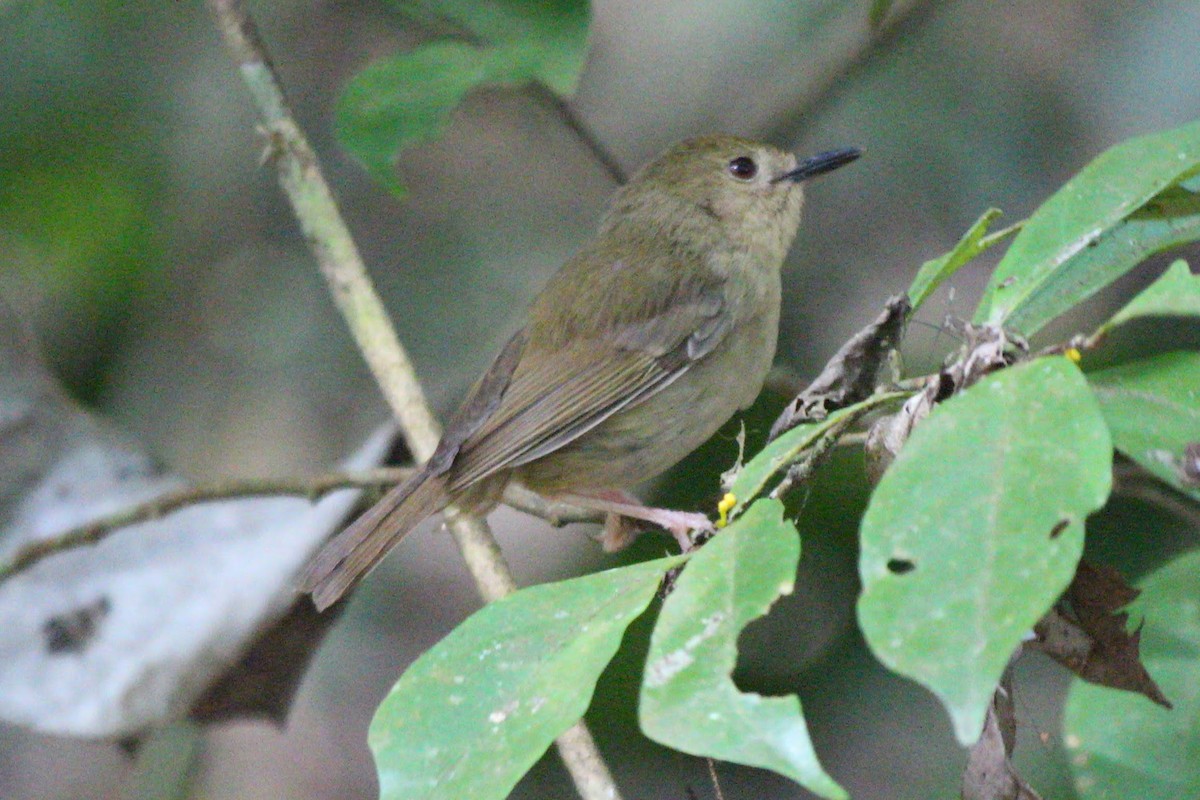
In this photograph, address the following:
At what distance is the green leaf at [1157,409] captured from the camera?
4.78ft

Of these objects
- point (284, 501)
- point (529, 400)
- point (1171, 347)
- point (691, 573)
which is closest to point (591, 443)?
point (529, 400)

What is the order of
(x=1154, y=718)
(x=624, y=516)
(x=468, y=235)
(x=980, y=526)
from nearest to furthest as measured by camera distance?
(x=980, y=526), (x=1154, y=718), (x=624, y=516), (x=468, y=235)

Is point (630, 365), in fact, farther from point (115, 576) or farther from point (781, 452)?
point (781, 452)

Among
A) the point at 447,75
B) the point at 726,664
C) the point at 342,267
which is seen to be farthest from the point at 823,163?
the point at 726,664

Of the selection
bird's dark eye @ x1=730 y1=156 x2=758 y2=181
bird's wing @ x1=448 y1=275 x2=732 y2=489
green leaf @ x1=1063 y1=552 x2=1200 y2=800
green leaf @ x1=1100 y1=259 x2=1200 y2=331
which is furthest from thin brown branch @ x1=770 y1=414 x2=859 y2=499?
→ bird's dark eye @ x1=730 y1=156 x2=758 y2=181

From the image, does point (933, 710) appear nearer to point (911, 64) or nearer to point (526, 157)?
point (911, 64)

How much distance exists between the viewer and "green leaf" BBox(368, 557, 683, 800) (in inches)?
54.5

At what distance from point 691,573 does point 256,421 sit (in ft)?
11.8

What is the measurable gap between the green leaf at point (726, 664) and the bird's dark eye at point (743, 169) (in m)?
2.36

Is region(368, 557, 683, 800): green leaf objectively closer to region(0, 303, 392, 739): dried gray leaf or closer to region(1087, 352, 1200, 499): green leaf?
region(1087, 352, 1200, 499): green leaf

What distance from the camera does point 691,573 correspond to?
1437mm

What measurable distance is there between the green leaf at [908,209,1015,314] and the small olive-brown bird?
1022 mm

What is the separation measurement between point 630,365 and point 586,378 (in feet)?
0.35

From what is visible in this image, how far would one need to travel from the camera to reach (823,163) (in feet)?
11.5
